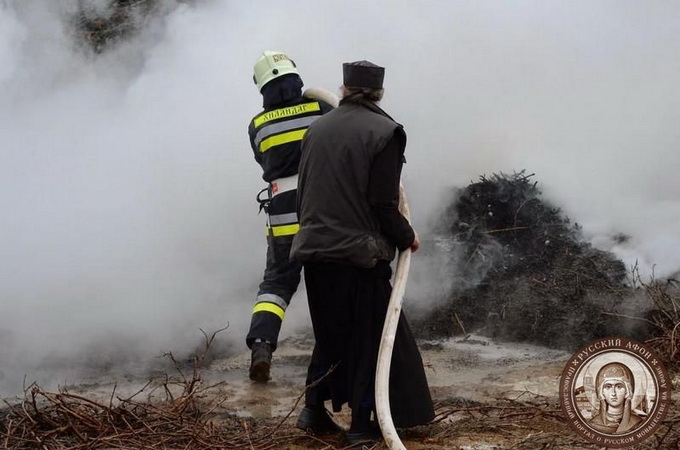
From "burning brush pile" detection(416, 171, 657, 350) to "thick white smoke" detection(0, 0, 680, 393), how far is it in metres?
0.19

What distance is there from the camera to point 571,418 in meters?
4.03

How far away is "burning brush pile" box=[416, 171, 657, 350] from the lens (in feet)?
20.3

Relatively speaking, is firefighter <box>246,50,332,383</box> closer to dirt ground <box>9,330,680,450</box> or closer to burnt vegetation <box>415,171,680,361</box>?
dirt ground <box>9,330,680,450</box>

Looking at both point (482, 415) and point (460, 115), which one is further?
point (460, 115)

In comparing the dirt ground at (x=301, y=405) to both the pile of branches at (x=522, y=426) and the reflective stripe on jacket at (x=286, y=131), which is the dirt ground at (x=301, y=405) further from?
the reflective stripe on jacket at (x=286, y=131)

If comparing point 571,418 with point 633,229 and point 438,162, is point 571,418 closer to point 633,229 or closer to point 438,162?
point 633,229

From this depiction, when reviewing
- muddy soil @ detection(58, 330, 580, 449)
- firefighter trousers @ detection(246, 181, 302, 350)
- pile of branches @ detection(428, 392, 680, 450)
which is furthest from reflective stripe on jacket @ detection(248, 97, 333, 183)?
pile of branches @ detection(428, 392, 680, 450)

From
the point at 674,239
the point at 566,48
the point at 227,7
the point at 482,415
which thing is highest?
the point at 227,7

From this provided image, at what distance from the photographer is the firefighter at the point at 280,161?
566 cm

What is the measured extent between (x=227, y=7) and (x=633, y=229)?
12.7 ft

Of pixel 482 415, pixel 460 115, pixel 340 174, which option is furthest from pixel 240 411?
pixel 460 115

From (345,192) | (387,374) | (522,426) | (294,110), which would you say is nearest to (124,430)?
(387,374)

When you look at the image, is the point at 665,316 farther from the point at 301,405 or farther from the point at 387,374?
the point at 387,374

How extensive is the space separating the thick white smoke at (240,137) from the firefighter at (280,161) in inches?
36.5
